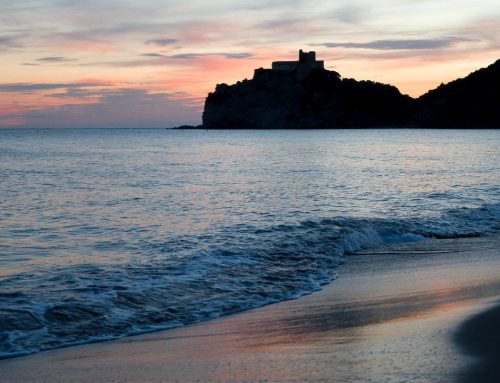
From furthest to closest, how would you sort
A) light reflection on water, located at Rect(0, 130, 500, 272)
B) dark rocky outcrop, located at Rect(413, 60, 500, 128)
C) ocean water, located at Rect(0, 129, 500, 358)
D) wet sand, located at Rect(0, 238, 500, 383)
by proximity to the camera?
dark rocky outcrop, located at Rect(413, 60, 500, 128)
light reflection on water, located at Rect(0, 130, 500, 272)
ocean water, located at Rect(0, 129, 500, 358)
wet sand, located at Rect(0, 238, 500, 383)

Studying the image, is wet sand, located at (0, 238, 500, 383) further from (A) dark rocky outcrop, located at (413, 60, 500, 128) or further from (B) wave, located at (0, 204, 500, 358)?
(A) dark rocky outcrop, located at (413, 60, 500, 128)

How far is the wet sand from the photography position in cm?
553

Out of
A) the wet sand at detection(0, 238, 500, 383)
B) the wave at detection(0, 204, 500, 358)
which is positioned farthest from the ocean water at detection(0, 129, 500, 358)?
the wet sand at detection(0, 238, 500, 383)

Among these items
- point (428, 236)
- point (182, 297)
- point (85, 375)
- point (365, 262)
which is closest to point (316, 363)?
point (85, 375)

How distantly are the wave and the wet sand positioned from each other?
18.1 inches

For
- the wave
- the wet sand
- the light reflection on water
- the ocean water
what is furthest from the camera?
the light reflection on water

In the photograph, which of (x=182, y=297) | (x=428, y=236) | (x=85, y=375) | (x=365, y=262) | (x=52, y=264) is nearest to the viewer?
(x=85, y=375)

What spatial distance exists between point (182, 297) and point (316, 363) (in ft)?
12.1

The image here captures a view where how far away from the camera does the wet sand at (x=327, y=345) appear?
18.1 ft

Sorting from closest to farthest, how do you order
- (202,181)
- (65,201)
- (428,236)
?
1. (428,236)
2. (65,201)
3. (202,181)

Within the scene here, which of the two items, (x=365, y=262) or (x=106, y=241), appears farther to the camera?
(x=106, y=241)

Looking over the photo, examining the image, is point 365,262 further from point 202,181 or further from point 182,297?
point 202,181

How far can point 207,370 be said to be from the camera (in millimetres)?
5727

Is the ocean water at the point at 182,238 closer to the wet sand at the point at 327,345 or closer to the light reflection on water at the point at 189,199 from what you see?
the light reflection on water at the point at 189,199
